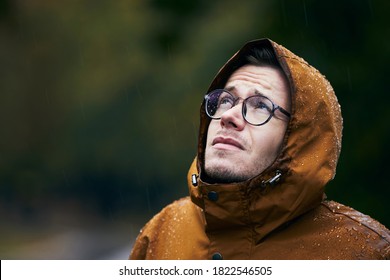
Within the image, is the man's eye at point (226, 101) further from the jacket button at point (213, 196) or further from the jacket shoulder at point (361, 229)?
the jacket shoulder at point (361, 229)

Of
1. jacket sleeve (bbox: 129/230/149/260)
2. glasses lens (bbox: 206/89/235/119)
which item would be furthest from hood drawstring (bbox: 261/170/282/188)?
jacket sleeve (bbox: 129/230/149/260)

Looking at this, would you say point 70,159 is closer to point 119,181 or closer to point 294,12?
point 119,181

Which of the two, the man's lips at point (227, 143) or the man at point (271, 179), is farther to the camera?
the man's lips at point (227, 143)

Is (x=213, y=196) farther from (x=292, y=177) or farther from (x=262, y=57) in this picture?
(x=262, y=57)

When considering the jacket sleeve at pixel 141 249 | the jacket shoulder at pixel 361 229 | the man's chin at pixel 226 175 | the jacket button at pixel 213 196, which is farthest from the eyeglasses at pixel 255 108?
the jacket sleeve at pixel 141 249

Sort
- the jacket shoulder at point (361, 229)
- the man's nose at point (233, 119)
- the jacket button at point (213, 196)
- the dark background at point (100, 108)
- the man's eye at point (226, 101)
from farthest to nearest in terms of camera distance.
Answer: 1. the dark background at point (100, 108)
2. the man's eye at point (226, 101)
3. the man's nose at point (233, 119)
4. the jacket button at point (213, 196)
5. the jacket shoulder at point (361, 229)

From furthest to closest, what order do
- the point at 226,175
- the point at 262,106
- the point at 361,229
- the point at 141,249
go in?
1. the point at 141,249
2. the point at 262,106
3. the point at 226,175
4. the point at 361,229

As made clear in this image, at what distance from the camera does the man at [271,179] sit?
2.37m

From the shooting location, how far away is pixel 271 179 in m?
2.39

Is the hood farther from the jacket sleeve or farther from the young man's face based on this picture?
the jacket sleeve

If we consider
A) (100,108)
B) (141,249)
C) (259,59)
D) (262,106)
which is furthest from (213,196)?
(100,108)

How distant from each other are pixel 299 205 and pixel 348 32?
4.51 metres

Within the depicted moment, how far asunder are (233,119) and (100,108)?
10.2m

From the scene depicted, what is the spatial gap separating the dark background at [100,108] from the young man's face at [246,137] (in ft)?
14.9
